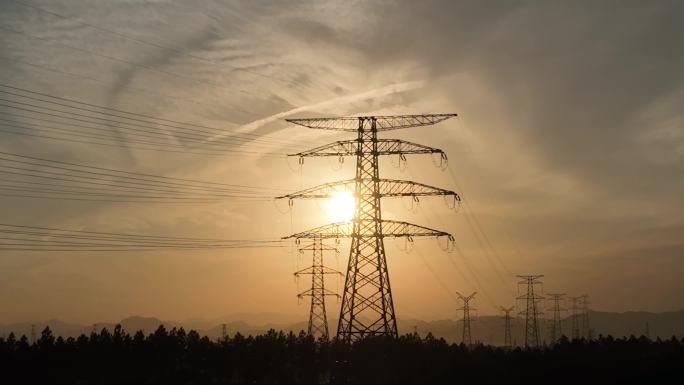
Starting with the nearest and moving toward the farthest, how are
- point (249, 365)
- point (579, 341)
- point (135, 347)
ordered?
point (249, 365), point (135, 347), point (579, 341)

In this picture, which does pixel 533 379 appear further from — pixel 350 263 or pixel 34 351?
pixel 34 351

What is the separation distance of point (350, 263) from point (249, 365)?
3156cm

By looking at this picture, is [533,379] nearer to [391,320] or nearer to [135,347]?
[391,320]

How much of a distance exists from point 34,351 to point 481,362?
183 ft

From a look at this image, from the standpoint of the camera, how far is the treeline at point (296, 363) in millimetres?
82500

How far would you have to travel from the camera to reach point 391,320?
2547 inches

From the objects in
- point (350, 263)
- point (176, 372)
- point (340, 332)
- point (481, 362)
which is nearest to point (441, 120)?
point (350, 263)

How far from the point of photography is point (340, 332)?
65.2 meters

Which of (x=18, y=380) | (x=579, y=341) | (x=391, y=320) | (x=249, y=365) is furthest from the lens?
(x=579, y=341)

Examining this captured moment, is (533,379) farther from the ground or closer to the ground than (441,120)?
closer to the ground

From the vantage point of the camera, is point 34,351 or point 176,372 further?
point 34,351

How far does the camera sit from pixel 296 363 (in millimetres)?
90250

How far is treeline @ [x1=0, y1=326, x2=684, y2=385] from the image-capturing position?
82.5 meters

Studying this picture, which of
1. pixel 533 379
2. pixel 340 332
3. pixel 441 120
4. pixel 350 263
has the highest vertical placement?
pixel 441 120
